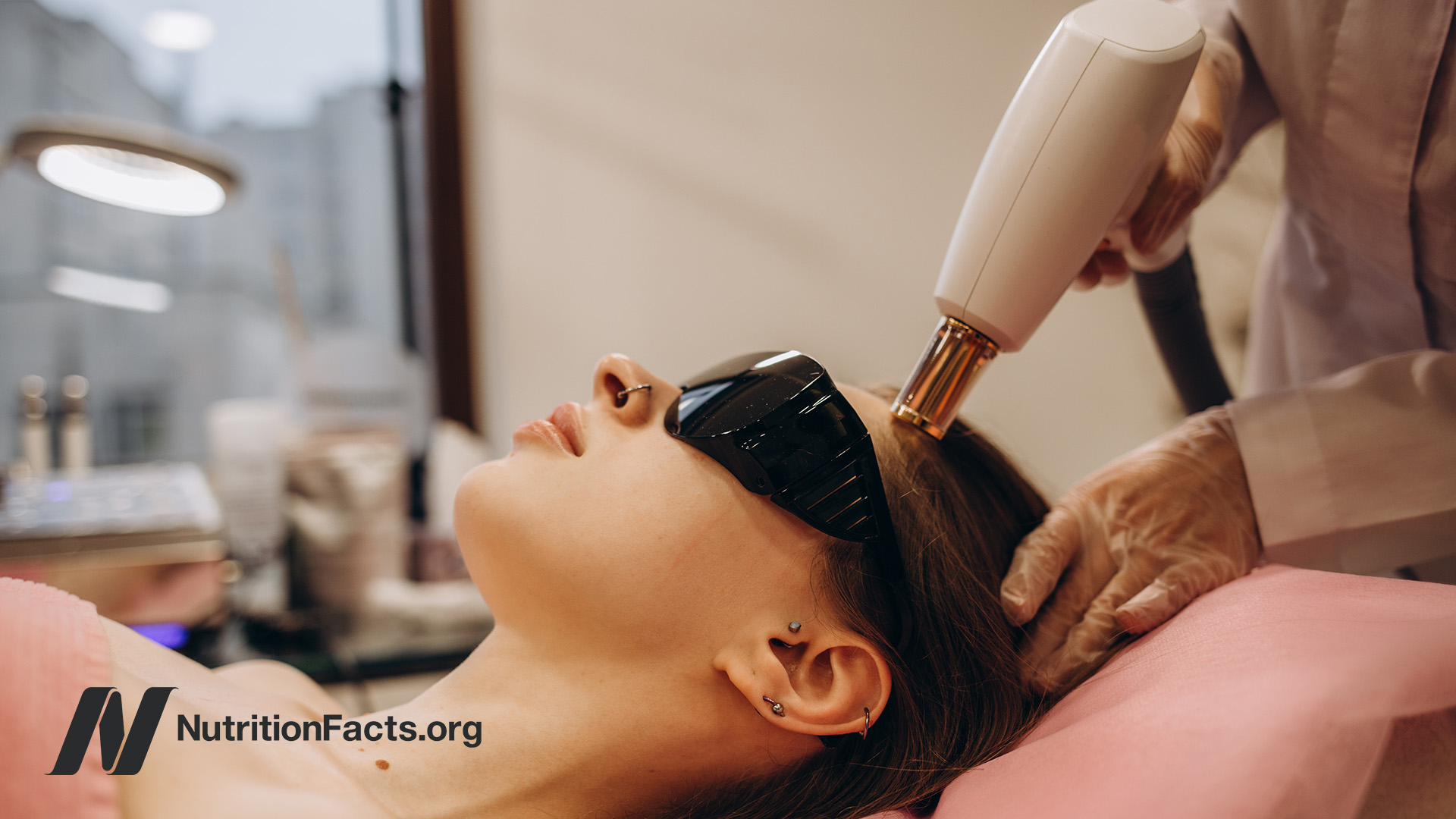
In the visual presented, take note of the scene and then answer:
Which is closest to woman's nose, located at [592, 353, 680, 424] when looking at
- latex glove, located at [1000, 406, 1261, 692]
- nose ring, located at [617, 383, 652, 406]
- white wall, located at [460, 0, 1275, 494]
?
nose ring, located at [617, 383, 652, 406]

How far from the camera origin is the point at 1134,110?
589 mm

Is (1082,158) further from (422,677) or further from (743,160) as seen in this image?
(422,677)

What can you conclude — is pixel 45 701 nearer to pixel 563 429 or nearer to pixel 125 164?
pixel 563 429

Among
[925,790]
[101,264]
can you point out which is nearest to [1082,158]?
[925,790]

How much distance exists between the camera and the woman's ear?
666 mm

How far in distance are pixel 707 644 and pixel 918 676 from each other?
20 centimetres

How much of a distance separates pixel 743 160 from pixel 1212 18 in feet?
3.11

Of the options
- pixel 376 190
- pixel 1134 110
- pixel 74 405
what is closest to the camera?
pixel 1134 110

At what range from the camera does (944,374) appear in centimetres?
68

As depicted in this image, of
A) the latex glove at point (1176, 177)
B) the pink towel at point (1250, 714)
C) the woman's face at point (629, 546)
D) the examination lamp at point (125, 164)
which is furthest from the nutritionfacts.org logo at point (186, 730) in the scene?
the examination lamp at point (125, 164)

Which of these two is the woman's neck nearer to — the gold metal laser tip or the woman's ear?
the woman's ear

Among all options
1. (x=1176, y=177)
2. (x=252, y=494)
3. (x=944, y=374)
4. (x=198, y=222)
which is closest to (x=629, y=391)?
(x=944, y=374)

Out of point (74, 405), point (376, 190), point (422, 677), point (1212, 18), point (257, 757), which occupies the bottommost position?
point (422, 677)

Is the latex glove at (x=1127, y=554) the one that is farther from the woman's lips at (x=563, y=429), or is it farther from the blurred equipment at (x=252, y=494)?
the blurred equipment at (x=252, y=494)
